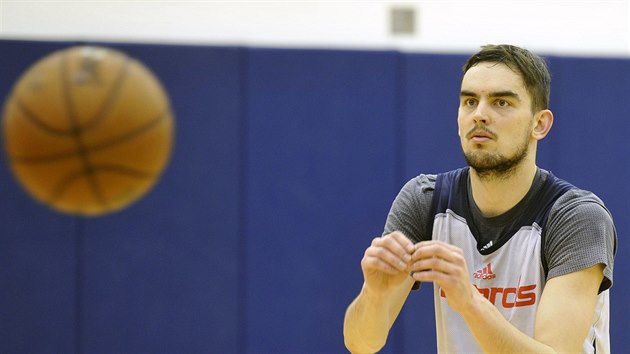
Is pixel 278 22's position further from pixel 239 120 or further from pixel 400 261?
pixel 400 261

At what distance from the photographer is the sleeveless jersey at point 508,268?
2244mm

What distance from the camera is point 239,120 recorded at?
439cm

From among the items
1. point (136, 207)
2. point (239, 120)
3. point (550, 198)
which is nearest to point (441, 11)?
point (239, 120)

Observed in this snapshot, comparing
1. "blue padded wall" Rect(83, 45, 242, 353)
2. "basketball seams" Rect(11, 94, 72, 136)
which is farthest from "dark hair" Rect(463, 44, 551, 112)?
"blue padded wall" Rect(83, 45, 242, 353)

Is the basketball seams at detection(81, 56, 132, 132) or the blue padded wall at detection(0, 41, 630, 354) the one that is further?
the blue padded wall at detection(0, 41, 630, 354)

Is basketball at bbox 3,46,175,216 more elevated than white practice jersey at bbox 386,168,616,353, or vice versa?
basketball at bbox 3,46,175,216

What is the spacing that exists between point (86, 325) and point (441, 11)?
8.51ft

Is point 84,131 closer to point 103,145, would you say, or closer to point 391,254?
point 103,145

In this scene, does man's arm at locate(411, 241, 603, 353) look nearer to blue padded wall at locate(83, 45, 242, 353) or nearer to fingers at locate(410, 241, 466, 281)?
fingers at locate(410, 241, 466, 281)

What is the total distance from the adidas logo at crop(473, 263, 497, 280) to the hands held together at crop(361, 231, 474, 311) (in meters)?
0.31

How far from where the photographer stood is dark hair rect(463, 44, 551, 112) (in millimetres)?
2324

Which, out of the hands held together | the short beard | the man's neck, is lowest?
the hands held together

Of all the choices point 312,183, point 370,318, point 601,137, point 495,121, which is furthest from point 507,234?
point 601,137

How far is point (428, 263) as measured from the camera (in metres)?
1.94
